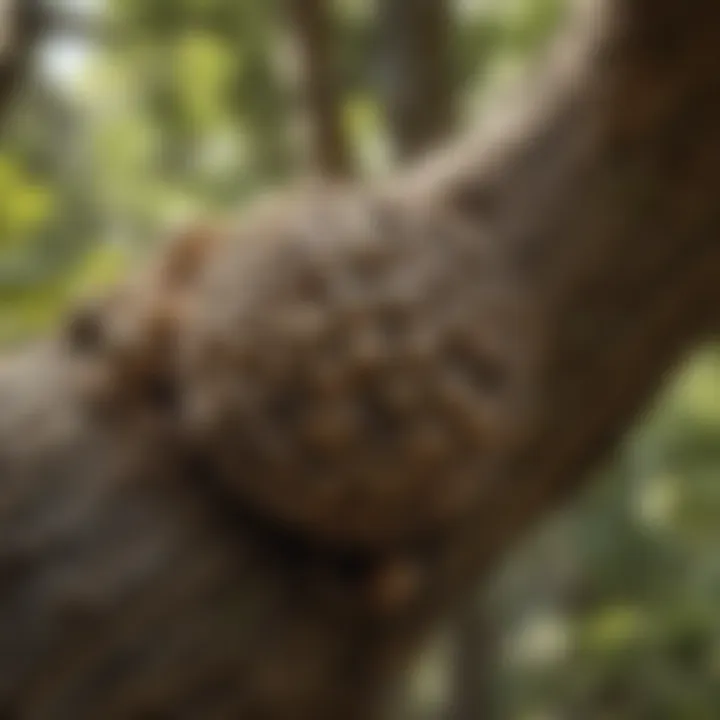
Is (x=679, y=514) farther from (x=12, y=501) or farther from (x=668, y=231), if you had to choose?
(x=12, y=501)

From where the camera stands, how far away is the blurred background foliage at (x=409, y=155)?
3.53ft

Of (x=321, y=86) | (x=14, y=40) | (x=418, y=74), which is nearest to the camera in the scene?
(x=14, y=40)

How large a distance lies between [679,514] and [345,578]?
3.17 feet

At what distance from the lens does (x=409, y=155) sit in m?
0.98

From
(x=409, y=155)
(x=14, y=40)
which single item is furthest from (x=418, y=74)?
(x=14, y=40)

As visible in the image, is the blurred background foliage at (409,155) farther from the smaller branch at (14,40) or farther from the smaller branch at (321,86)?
the smaller branch at (14,40)

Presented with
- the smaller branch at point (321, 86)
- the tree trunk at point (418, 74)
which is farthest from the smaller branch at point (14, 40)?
the tree trunk at point (418, 74)

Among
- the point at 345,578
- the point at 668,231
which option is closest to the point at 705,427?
the point at 668,231

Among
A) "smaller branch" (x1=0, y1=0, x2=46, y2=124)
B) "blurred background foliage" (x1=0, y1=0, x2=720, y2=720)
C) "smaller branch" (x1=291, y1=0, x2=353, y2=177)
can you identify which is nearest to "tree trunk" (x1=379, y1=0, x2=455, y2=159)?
"blurred background foliage" (x1=0, y1=0, x2=720, y2=720)

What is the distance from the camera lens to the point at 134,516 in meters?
0.60

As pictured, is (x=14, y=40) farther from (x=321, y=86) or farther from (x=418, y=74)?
(x=418, y=74)

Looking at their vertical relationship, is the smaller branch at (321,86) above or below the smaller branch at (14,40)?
above

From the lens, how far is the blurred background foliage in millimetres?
1076

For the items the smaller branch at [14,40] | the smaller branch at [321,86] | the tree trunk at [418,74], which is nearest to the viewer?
the smaller branch at [14,40]
